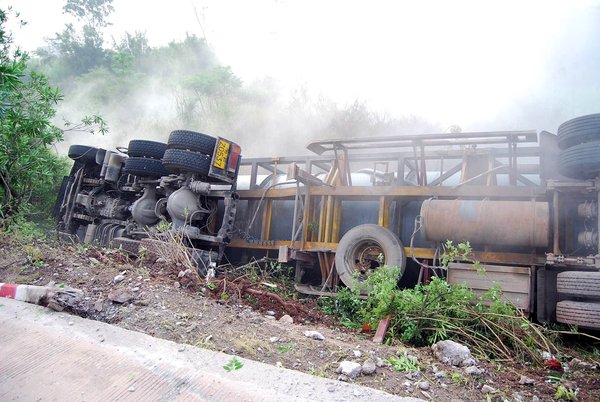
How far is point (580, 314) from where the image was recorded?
123 inches

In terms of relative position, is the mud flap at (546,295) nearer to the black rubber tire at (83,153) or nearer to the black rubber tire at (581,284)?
the black rubber tire at (581,284)

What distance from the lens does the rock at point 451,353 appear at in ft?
8.63

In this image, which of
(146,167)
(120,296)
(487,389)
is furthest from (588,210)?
(146,167)

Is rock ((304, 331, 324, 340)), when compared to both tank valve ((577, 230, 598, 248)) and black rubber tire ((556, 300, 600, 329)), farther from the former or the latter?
tank valve ((577, 230, 598, 248))

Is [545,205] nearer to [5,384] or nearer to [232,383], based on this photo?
[232,383]

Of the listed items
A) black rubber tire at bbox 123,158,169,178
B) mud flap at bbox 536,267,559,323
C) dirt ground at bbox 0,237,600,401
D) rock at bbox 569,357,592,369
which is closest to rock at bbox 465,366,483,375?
dirt ground at bbox 0,237,600,401

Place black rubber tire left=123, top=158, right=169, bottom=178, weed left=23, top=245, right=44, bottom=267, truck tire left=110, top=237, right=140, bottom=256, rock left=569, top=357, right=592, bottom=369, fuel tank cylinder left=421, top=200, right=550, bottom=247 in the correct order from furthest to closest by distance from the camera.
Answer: black rubber tire left=123, top=158, right=169, bottom=178, truck tire left=110, top=237, right=140, bottom=256, weed left=23, top=245, right=44, bottom=267, fuel tank cylinder left=421, top=200, right=550, bottom=247, rock left=569, top=357, right=592, bottom=369

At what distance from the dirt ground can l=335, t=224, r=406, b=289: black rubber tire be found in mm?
520

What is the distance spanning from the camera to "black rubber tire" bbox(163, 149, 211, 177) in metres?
5.51

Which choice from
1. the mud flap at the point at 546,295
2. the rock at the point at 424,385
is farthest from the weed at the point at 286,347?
the mud flap at the point at 546,295

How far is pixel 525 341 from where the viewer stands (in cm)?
313

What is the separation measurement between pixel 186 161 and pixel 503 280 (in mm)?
3734

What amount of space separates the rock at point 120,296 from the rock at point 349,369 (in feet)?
5.47

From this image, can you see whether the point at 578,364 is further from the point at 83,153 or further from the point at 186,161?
the point at 83,153
